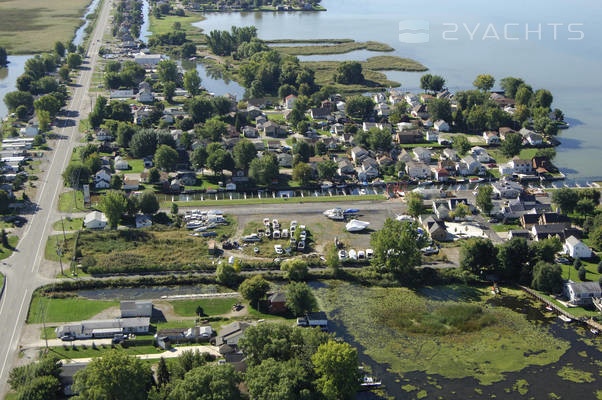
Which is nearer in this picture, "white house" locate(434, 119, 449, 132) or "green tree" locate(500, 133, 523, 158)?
"green tree" locate(500, 133, 523, 158)

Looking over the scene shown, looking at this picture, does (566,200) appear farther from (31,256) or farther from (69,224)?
(31,256)

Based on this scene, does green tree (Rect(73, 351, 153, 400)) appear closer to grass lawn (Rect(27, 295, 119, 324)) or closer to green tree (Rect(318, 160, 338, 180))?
grass lawn (Rect(27, 295, 119, 324))

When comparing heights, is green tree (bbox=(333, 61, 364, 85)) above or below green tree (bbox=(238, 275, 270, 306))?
above

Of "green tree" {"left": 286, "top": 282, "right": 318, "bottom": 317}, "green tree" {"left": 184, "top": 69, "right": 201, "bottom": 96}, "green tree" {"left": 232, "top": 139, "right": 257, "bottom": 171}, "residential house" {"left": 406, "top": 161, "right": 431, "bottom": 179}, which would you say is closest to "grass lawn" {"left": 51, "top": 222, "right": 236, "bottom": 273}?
"green tree" {"left": 286, "top": 282, "right": 318, "bottom": 317}

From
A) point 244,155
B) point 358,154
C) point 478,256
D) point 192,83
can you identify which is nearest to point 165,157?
point 244,155

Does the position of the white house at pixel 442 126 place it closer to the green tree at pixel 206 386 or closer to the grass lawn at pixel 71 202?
the grass lawn at pixel 71 202

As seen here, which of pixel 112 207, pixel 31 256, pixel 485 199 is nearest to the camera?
pixel 31 256
